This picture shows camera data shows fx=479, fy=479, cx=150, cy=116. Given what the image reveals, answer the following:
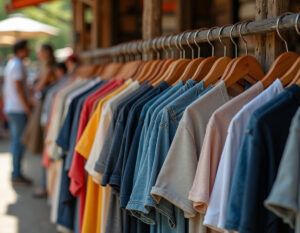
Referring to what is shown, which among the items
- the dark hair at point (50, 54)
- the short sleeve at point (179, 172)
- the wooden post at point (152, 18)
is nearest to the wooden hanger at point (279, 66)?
the short sleeve at point (179, 172)

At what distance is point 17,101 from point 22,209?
151cm

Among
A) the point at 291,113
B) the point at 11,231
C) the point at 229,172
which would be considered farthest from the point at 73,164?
the point at 11,231

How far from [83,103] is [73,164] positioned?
1.46ft

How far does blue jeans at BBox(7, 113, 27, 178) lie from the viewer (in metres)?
6.43

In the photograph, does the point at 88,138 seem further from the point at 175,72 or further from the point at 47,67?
the point at 47,67

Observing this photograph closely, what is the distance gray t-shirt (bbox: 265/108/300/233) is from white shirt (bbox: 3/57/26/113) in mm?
5302

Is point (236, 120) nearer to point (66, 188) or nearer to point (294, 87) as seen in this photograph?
point (294, 87)

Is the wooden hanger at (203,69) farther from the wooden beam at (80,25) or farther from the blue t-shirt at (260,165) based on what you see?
the wooden beam at (80,25)

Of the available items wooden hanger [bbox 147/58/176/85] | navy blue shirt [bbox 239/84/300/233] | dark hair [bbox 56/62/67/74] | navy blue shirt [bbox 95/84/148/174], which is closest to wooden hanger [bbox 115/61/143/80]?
wooden hanger [bbox 147/58/176/85]

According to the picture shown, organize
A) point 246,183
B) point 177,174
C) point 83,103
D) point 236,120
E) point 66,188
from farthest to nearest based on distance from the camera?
point 66,188 → point 83,103 → point 177,174 → point 236,120 → point 246,183

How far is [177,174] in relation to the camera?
189cm

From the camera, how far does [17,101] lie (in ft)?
20.6

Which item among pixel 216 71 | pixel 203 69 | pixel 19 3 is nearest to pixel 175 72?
pixel 203 69

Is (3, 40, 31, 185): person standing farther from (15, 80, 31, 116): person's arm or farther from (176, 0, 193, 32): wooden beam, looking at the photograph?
(176, 0, 193, 32): wooden beam
